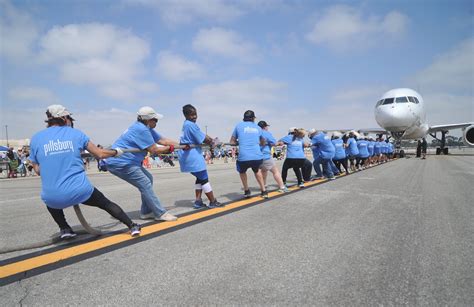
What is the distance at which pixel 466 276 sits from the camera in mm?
2045

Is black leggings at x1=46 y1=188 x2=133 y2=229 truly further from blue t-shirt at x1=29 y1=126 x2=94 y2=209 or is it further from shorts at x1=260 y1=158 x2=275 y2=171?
shorts at x1=260 y1=158 x2=275 y2=171

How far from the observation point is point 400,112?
1869 centimetres

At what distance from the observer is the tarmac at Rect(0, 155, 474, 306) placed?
1813mm

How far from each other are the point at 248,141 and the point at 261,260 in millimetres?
3132

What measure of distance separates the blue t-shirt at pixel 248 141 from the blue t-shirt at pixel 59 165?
3.04m

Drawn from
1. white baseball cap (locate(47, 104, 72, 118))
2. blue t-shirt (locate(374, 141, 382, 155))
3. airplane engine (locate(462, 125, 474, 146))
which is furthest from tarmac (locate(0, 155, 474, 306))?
airplane engine (locate(462, 125, 474, 146))

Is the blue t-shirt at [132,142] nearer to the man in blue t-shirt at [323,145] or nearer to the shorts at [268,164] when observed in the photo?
the shorts at [268,164]

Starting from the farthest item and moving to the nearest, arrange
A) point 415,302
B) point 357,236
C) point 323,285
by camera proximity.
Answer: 1. point 357,236
2. point 323,285
3. point 415,302

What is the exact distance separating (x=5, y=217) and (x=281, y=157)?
28751 mm

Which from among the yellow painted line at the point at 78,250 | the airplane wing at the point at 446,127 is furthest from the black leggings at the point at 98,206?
the airplane wing at the point at 446,127

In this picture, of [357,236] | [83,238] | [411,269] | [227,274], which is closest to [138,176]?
[83,238]

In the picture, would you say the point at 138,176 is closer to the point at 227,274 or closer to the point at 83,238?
the point at 83,238

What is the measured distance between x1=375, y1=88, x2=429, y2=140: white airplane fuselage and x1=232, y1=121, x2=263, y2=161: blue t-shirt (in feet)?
56.6

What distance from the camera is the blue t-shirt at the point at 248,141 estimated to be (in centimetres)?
Result: 524
